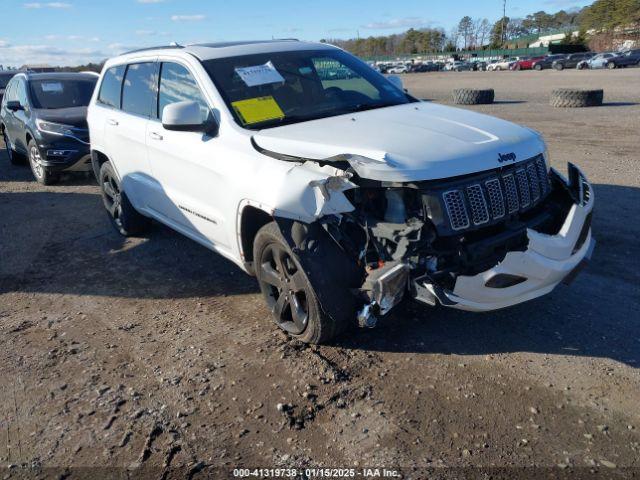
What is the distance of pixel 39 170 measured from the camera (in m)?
9.54

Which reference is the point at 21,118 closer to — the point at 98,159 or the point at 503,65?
the point at 98,159

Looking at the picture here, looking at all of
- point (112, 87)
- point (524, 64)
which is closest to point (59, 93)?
point (112, 87)

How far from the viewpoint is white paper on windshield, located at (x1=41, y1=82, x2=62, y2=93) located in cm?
1009

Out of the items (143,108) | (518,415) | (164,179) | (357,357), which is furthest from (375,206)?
(143,108)

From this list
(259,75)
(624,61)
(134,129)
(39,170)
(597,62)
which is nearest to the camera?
(259,75)

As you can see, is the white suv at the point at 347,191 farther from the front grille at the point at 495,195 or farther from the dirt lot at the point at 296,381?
the dirt lot at the point at 296,381

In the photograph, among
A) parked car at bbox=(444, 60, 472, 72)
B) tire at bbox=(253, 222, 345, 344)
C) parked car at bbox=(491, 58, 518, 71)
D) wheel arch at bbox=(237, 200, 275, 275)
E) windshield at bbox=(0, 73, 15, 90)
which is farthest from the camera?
parked car at bbox=(444, 60, 472, 72)

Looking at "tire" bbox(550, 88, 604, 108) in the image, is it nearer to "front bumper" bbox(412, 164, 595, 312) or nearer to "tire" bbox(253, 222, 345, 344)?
"front bumper" bbox(412, 164, 595, 312)

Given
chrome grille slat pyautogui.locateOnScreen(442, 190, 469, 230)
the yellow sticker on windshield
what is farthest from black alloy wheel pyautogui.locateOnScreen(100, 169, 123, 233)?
→ chrome grille slat pyautogui.locateOnScreen(442, 190, 469, 230)

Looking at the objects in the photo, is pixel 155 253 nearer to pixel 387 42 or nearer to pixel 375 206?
pixel 375 206

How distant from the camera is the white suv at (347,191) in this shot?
3.21m

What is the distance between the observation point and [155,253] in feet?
19.2

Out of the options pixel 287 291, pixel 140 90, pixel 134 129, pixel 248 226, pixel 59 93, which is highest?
pixel 140 90

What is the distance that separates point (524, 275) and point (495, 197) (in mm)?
492
